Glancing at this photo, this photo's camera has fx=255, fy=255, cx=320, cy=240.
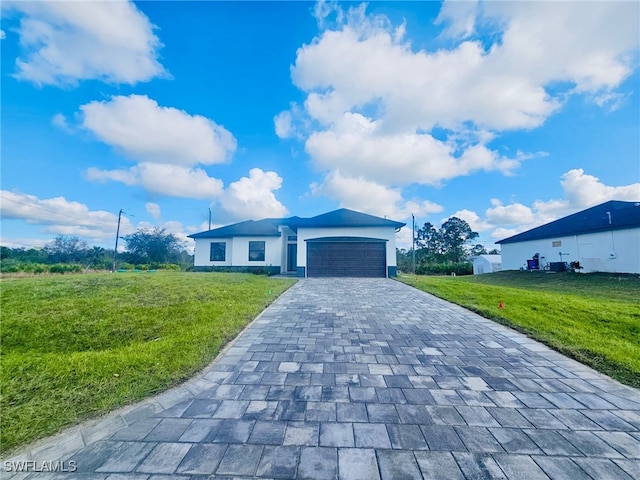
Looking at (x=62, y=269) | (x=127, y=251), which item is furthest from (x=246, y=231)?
(x=127, y=251)

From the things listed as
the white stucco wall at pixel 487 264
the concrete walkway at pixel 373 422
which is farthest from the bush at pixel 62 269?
the white stucco wall at pixel 487 264

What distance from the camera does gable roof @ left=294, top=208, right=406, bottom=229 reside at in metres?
15.0

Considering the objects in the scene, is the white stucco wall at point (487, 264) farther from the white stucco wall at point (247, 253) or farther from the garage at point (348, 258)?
the white stucco wall at point (247, 253)

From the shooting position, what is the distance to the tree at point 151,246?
30.0 m

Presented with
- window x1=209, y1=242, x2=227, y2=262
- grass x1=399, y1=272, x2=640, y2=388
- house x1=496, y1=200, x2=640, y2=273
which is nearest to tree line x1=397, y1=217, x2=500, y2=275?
house x1=496, y1=200, x2=640, y2=273

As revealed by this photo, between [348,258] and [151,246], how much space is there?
2663 centimetres

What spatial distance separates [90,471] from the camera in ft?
5.54

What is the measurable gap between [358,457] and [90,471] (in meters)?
1.79

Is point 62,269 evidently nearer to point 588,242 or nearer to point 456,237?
point 588,242

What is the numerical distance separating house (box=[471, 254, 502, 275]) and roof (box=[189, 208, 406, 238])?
15.3 m

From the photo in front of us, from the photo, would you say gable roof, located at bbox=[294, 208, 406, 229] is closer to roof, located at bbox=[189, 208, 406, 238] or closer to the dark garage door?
roof, located at bbox=[189, 208, 406, 238]

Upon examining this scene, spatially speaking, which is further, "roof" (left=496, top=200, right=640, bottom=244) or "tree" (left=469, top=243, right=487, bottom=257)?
Result: "tree" (left=469, top=243, right=487, bottom=257)

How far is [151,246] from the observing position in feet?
99.8

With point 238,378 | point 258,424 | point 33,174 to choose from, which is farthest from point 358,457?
point 33,174
